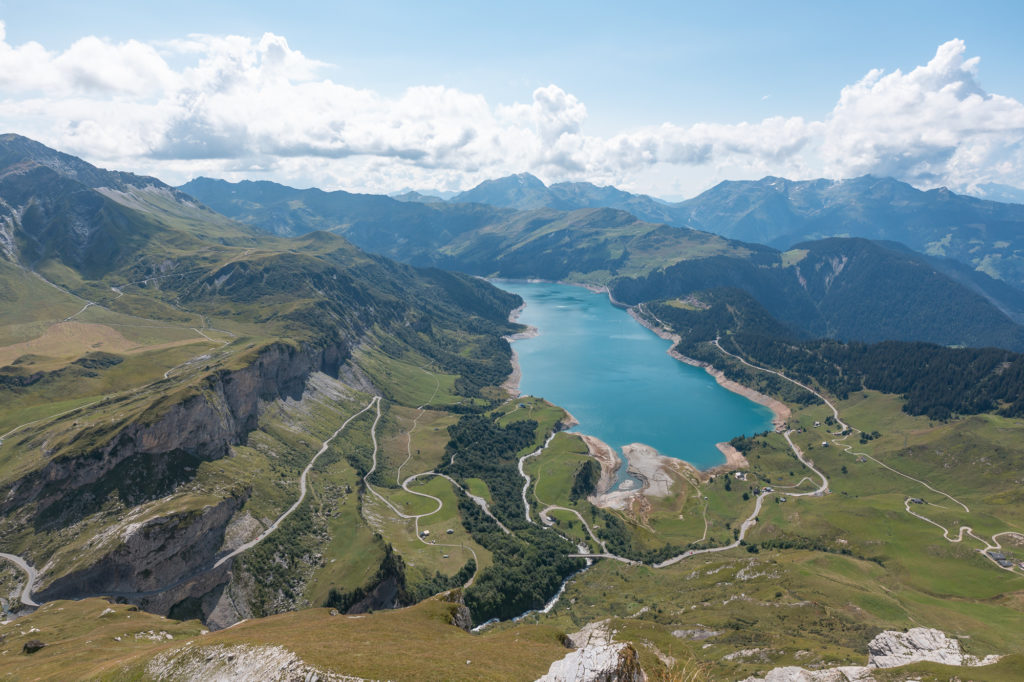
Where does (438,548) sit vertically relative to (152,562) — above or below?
below

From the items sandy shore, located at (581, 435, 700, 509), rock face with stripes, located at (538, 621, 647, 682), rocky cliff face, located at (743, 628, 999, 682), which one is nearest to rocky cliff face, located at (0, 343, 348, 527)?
rock face with stripes, located at (538, 621, 647, 682)

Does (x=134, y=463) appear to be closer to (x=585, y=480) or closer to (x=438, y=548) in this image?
(x=438, y=548)

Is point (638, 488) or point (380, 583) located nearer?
point (380, 583)

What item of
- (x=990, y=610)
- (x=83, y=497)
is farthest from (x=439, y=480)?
(x=990, y=610)

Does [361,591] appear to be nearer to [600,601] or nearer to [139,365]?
[600,601]

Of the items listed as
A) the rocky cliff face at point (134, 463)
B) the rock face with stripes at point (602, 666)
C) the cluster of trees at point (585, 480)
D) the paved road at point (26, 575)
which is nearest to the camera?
the rock face with stripes at point (602, 666)

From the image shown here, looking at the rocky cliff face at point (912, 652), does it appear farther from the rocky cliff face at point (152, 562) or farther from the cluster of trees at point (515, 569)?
the rocky cliff face at point (152, 562)

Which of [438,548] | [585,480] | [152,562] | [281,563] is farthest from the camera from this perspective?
[585,480]

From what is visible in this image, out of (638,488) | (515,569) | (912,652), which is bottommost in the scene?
(638,488)

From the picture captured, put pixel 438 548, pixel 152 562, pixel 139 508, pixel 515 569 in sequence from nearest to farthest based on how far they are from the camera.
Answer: pixel 152 562 < pixel 139 508 < pixel 515 569 < pixel 438 548

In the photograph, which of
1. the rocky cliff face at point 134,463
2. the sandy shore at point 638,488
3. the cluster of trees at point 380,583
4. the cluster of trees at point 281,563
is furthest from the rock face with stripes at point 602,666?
the sandy shore at point 638,488

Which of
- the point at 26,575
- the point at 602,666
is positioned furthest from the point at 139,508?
the point at 602,666
